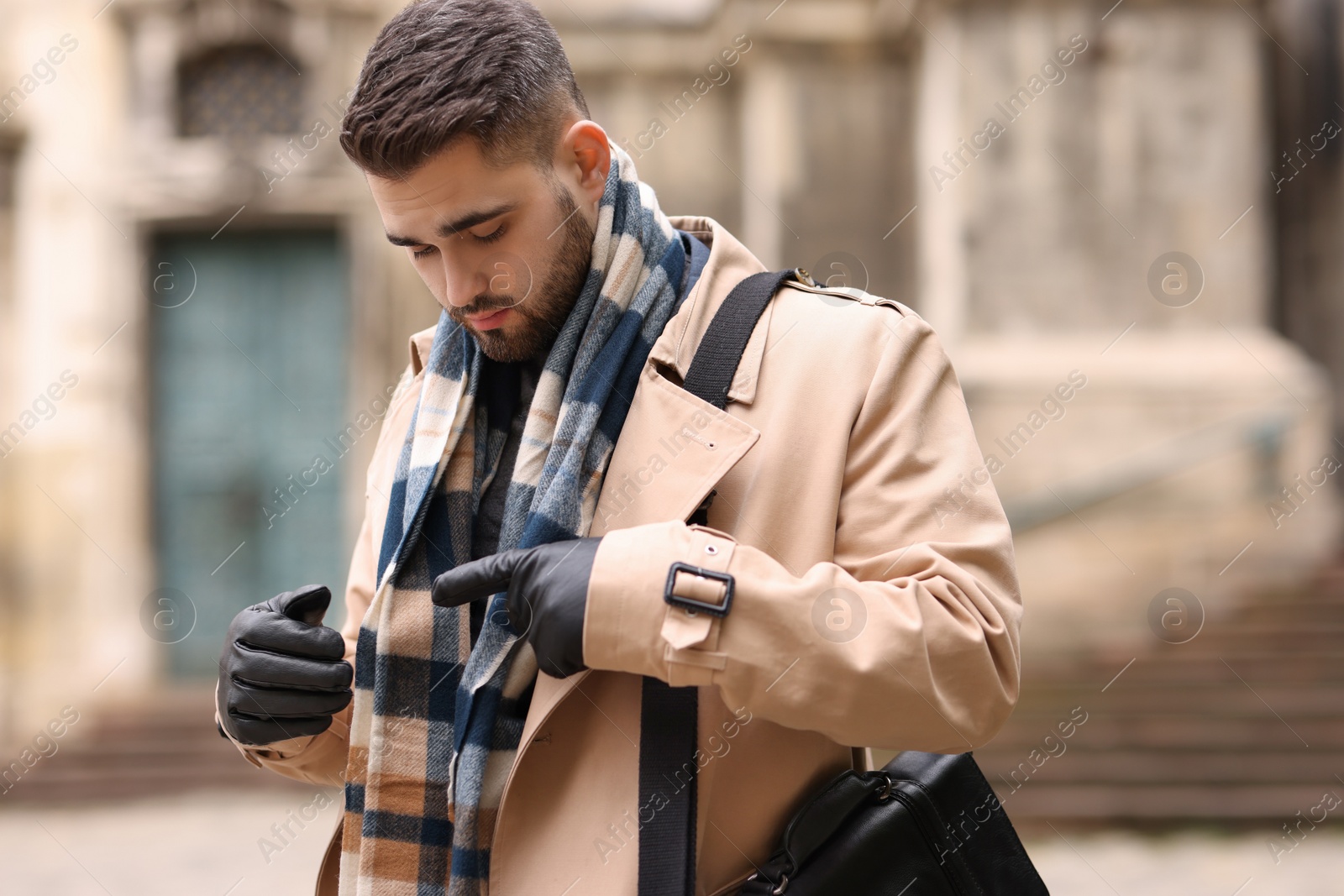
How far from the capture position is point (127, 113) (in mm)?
8047

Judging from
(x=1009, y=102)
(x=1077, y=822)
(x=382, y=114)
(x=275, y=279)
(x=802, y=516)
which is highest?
(x=1009, y=102)

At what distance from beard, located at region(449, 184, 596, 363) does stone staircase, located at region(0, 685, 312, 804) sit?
239 inches

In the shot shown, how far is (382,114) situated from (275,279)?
7142 millimetres

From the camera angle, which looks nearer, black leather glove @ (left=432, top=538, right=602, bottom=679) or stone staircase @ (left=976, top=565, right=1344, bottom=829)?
black leather glove @ (left=432, top=538, right=602, bottom=679)

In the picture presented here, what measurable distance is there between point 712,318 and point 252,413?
284 inches

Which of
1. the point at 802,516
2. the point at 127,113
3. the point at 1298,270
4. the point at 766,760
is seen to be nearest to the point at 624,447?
the point at 802,516

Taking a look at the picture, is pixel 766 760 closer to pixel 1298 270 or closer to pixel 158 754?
pixel 158 754

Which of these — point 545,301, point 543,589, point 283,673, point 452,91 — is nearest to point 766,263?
point 545,301

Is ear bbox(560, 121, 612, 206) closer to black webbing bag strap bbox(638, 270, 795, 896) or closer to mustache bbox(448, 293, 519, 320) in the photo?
mustache bbox(448, 293, 519, 320)

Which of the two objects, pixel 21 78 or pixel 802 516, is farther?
pixel 21 78

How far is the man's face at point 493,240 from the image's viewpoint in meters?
1.62

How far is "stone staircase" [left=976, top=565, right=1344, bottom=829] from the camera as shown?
19.1 ft

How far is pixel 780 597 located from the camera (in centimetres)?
134

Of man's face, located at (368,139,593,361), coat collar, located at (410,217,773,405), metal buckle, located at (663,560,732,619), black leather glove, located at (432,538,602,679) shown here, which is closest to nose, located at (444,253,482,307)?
man's face, located at (368,139,593,361)
